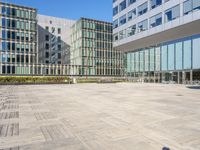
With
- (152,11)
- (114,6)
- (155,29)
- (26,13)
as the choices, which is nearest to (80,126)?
(155,29)

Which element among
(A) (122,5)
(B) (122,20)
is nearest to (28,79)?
(B) (122,20)

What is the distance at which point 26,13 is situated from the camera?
2813 inches

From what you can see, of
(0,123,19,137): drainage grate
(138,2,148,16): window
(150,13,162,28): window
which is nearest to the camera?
(0,123,19,137): drainage grate

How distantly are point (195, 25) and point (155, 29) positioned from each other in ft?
23.6

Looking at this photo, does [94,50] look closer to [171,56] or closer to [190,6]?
[171,56]

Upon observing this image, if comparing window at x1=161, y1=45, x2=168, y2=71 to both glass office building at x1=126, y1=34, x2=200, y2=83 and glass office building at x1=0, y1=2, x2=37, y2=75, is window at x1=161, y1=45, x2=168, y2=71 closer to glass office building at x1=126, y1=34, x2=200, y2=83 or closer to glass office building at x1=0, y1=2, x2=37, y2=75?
glass office building at x1=126, y1=34, x2=200, y2=83

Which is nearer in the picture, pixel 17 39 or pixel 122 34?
pixel 122 34

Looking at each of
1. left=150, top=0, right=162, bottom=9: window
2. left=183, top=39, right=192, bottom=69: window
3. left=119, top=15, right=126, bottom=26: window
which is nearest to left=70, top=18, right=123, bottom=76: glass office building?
left=119, top=15, right=126, bottom=26: window

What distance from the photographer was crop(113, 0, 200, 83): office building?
1171 inches

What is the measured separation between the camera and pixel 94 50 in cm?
8250

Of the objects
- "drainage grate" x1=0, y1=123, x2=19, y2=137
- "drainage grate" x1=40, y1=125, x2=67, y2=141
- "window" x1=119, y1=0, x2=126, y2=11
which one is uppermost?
"window" x1=119, y1=0, x2=126, y2=11

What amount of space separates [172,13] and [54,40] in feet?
236

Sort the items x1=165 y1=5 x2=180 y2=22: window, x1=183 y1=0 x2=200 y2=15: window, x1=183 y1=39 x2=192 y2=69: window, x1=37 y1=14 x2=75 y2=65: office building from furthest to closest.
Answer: x1=37 y1=14 x2=75 y2=65: office building, x1=183 y1=39 x2=192 y2=69: window, x1=165 y1=5 x2=180 y2=22: window, x1=183 y1=0 x2=200 y2=15: window

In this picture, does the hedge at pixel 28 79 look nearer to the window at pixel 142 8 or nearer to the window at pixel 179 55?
the window at pixel 142 8
